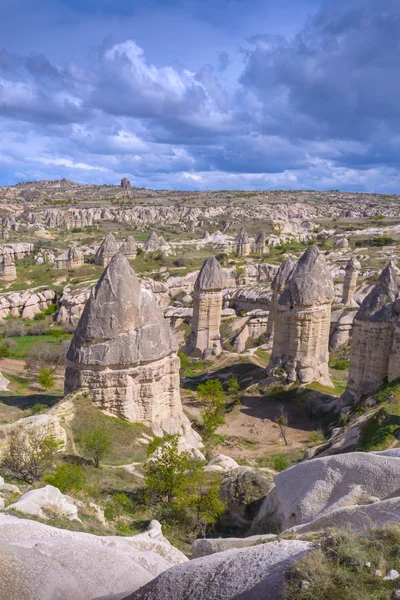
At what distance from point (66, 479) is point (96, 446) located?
207cm

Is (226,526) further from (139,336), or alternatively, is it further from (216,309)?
(216,309)

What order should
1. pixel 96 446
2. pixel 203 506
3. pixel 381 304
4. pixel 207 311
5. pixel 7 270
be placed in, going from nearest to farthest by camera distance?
pixel 203 506, pixel 96 446, pixel 381 304, pixel 207 311, pixel 7 270

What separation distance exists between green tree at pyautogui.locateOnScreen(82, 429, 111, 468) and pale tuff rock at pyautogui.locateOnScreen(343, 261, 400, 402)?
1026cm

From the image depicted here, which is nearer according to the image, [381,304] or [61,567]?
[61,567]

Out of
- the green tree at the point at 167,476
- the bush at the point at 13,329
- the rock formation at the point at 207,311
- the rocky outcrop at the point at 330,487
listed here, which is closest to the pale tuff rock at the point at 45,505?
the green tree at the point at 167,476

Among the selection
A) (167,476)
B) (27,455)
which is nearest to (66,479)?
(27,455)

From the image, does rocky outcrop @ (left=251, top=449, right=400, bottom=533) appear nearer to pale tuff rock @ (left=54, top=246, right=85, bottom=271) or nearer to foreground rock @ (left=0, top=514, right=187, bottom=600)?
foreground rock @ (left=0, top=514, right=187, bottom=600)

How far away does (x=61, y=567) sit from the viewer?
15.0 ft

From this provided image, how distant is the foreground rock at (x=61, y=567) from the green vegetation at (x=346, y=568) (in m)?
2.10

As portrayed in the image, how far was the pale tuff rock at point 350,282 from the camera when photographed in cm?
3528

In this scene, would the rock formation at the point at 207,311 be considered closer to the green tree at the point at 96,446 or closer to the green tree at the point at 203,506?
the green tree at the point at 96,446

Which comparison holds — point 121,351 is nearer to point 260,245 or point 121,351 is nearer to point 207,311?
point 207,311

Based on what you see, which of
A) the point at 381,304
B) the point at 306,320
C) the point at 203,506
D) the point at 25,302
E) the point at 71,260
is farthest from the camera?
the point at 71,260

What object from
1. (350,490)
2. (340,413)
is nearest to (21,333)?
(340,413)
